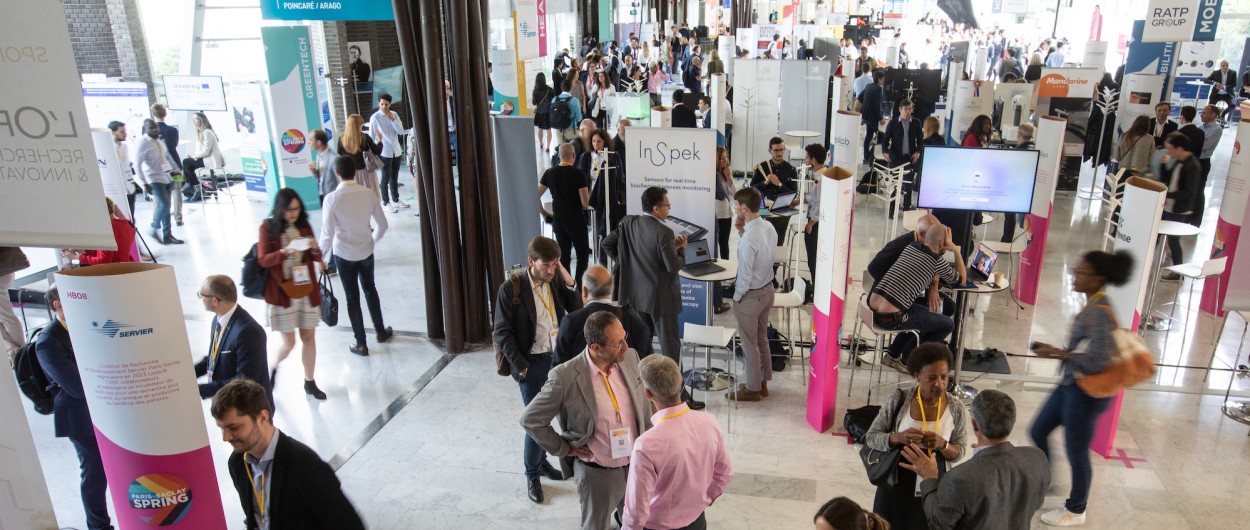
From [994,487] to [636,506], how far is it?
116 centimetres

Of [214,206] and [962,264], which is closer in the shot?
[962,264]

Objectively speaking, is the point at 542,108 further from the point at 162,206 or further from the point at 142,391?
the point at 142,391

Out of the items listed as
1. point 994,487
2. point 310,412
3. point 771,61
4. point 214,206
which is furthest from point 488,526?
point 771,61

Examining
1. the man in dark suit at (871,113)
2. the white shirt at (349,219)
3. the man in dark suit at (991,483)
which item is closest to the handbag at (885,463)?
the man in dark suit at (991,483)

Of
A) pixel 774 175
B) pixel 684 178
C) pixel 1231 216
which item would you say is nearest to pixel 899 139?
pixel 774 175

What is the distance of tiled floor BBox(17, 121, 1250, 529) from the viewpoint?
13.9 ft

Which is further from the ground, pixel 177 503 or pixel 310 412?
pixel 177 503

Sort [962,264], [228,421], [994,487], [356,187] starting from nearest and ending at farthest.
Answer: [228,421], [994,487], [962,264], [356,187]

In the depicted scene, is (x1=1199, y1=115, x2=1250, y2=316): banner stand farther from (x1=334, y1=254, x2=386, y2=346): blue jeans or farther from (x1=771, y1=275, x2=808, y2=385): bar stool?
(x1=334, y1=254, x2=386, y2=346): blue jeans

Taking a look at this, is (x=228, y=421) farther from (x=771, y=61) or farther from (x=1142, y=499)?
(x=771, y=61)

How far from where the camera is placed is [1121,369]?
363 centimetres

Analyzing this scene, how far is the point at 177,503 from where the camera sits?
3.42 metres

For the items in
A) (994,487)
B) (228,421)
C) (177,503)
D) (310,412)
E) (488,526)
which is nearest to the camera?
(228,421)

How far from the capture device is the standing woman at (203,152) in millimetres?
9695
